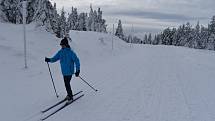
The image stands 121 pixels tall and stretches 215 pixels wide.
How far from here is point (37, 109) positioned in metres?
7.71

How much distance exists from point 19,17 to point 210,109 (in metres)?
16.2

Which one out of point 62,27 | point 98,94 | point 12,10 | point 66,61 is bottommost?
point 98,94

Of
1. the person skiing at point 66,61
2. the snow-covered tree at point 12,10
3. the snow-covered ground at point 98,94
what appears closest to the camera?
the snow-covered ground at point 98,94

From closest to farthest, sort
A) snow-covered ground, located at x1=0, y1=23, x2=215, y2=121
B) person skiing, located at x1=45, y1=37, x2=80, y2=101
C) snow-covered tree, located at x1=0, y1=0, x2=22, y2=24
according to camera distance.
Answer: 1. snow-covered ground, located at x1=0, y1=23, x2=215, y2=121
2. person skiing, located at x1=45, y1=37, x2=80, y2=101
3. snow-covered tree, located at x1=0, y1=0, x2=22, y2=24

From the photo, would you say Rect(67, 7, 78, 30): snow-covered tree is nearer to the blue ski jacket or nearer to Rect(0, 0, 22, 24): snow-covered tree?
Rect(0, 0, 22, 24): snow-covered tree

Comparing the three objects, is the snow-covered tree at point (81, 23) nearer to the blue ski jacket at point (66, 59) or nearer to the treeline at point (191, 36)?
the treeline at point (191, 36)

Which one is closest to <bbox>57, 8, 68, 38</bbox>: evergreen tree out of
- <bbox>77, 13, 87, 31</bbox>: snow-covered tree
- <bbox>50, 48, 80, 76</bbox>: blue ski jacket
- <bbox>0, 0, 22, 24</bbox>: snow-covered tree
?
<bbox>77, 13, 87, 31</bbox>: snow-covered tree

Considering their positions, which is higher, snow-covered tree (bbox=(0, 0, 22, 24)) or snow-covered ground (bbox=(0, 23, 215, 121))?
snow-covered tree (bbox=(0, 0, 22, 24))

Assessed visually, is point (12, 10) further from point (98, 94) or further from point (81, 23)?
point (81, 23)

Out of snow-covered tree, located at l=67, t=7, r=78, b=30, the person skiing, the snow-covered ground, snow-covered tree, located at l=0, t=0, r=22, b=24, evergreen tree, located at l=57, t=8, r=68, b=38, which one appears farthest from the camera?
snow-covered tree, located at l=67, t=7, r=78, b=30

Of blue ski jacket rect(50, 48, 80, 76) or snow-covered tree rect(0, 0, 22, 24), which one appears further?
snow-covered tree rect(0, 0, 22, 24)

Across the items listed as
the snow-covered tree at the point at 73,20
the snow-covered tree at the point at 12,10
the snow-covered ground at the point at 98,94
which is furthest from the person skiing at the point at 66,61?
the snow-covered tree at the point at 73,20

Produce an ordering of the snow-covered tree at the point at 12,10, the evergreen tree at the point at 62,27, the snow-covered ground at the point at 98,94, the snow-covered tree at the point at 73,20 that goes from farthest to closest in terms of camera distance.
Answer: the snow-covered tree at the point at 73,20 < the evergreen tree at the point at 62,27 < the snow-covered tree at the point at 12,10 < the snow-covered ground at the point at 98,94

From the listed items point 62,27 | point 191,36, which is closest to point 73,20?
point 62,27
